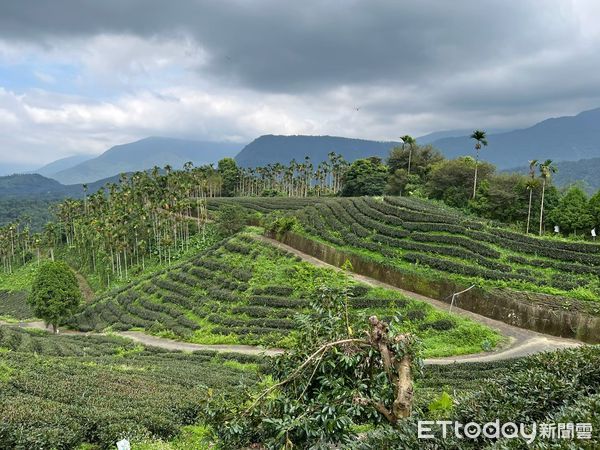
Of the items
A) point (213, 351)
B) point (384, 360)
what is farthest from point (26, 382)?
point (213, 351)

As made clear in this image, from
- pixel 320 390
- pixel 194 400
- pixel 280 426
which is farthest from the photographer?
pixel 194 400

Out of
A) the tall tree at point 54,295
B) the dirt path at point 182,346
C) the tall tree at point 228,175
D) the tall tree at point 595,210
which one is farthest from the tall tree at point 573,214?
the tall tree at point 228,175

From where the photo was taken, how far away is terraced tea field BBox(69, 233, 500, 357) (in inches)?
1258

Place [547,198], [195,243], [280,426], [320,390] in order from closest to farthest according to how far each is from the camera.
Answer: [280,426] < [320,390] < [547,198] < [195,243]

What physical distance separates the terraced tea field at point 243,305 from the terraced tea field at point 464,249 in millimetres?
4884

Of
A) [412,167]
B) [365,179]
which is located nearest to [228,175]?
[365,179]

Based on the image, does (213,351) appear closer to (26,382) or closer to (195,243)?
(26,382)

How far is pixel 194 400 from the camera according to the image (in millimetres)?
14242

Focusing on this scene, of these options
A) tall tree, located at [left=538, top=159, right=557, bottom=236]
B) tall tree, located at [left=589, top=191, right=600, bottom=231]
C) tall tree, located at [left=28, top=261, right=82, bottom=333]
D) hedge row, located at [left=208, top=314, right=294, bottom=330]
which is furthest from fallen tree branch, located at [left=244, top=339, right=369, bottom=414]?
tall tree, located at [left=28, top=261, right=82, bottom=333]

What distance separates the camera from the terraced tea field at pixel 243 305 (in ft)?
105

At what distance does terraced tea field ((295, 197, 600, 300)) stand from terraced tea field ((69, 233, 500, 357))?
4.88 metres

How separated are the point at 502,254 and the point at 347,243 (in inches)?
617

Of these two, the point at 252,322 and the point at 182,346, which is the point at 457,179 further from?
the point at 182,346

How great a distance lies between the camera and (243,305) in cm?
4116
